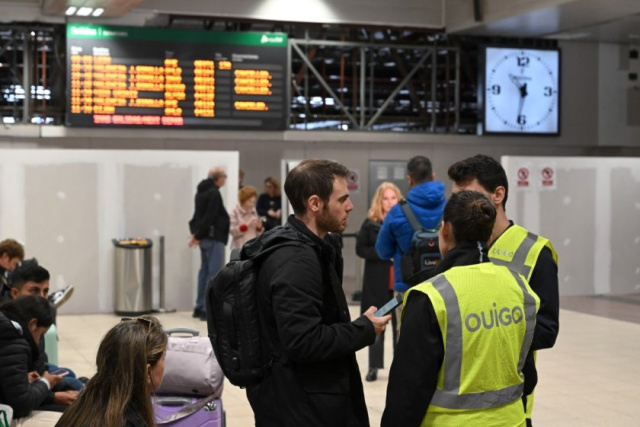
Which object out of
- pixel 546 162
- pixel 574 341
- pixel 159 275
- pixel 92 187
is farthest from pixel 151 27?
pixel 574 341

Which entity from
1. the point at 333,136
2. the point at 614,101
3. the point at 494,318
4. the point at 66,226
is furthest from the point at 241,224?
the point at 494,318

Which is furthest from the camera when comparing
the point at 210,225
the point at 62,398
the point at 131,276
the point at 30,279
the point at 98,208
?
the point at 98,208

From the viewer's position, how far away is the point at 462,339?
2.98 metres

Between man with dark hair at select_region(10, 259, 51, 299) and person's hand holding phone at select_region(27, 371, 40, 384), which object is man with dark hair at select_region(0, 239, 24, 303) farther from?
person's hand holding phone at select_region(27, 371, 40, 384)

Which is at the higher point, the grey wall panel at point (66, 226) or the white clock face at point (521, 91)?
the white clock face at point (521, 91)

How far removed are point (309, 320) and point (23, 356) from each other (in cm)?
228

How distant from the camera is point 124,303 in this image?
40.5 ft

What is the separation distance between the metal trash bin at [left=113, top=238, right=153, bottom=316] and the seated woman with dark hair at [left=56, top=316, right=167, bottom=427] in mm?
9521

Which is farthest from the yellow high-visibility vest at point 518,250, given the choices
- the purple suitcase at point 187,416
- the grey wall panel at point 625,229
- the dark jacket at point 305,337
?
the grey wall panel at point 625,229

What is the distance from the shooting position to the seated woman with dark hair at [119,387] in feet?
9.20

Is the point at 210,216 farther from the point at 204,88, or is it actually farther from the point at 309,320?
the point at 309,320

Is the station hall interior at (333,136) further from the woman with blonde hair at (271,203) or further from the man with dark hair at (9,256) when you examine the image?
the man with dark hair at (9,256)

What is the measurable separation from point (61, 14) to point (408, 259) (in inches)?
330

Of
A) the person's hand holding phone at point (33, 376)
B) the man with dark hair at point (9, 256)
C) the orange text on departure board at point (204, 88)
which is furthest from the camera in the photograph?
the orange text on departure board at point (204, 88)
